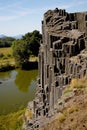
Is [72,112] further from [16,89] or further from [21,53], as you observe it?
[21,53]

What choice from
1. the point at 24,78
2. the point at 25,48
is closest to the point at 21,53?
the point at 25,48

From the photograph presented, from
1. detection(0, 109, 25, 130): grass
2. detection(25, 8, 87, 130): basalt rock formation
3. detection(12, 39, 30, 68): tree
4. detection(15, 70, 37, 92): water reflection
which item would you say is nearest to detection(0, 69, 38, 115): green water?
detection(15, 70, 37, 92): water reflection

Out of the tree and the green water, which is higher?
the tree

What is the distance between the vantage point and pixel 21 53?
7800 cm

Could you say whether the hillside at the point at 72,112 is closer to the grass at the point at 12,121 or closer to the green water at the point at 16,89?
the grass at the point at 12,121

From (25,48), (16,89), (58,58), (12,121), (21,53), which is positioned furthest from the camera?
(25,48)

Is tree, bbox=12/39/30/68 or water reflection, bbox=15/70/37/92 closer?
water reflection, bbox=15/70/37/92

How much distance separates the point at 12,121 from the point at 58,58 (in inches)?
475

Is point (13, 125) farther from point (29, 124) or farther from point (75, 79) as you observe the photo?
point (75, 79)

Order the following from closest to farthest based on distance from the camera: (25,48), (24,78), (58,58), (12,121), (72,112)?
(72,112) → (58,58) → (12,121) → (24,78) → (25,48)

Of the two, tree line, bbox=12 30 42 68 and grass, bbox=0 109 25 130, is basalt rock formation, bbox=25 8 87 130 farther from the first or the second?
tree line, bbox=12 30 42 68

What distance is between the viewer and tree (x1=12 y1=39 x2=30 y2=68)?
78.2 m

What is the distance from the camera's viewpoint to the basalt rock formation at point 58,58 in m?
26.2

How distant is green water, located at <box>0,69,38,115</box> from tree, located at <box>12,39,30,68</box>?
94.9 inches
